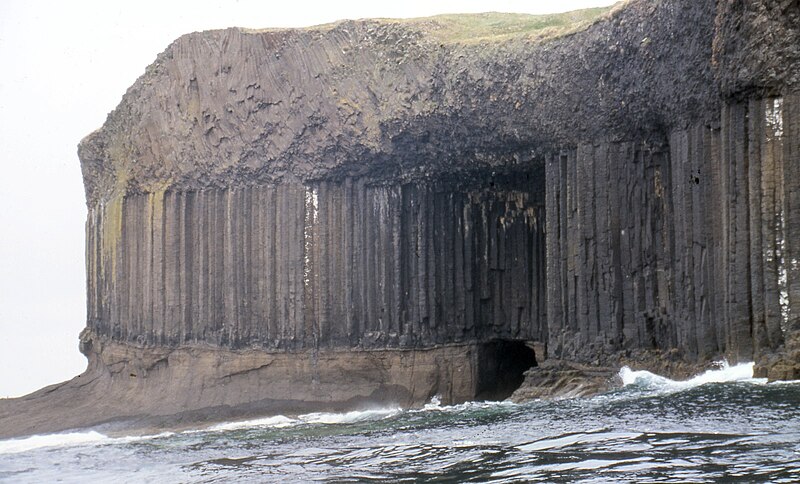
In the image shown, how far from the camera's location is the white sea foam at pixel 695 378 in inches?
558

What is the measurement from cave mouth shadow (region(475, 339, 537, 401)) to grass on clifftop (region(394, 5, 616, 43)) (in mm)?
5717

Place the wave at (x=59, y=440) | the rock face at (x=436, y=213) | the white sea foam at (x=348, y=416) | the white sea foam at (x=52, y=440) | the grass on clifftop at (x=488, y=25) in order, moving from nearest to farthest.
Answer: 1. the rock face at (x=436, y=213)
2. the white sea foam at (x=348, y=416)
3. the grass on clifftop at (x=488, y=25)
4. the wave at (x=59, y=440)
5. the white sea foam at (x=52, y=440)

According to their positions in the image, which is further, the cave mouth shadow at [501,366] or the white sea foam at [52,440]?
the cave mouth shadow at [501,366]

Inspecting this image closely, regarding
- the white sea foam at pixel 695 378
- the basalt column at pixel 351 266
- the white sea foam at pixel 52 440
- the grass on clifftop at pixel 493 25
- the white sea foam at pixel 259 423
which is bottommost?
the white sea foam at pixel 52 440

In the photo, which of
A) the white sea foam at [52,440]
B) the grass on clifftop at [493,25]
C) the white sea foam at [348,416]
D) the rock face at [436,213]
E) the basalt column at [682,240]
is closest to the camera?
the basalt column at [682,240]

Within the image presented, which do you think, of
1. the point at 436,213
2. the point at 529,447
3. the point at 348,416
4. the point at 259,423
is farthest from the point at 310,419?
the point at 529,447

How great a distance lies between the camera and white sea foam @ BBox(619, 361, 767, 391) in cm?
1416

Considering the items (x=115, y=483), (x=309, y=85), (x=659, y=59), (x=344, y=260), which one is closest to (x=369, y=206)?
(x=344, y=260)

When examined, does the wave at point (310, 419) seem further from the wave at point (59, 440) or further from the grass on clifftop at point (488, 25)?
the grass on clifftop at point (488, 25)

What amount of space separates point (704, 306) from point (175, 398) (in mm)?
12207

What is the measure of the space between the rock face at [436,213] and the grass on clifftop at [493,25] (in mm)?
178

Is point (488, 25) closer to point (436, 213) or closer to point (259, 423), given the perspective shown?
point (436, 213)

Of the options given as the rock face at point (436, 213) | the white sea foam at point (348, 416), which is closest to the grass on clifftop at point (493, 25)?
the rock face at point (436, 213)

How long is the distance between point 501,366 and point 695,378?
7.82m
